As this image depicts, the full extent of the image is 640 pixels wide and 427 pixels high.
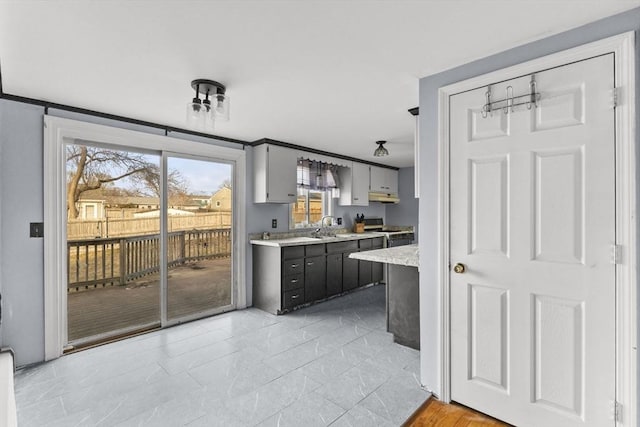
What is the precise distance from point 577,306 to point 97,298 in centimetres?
501

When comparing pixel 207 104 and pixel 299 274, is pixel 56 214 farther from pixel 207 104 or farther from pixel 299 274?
pixel 299 274

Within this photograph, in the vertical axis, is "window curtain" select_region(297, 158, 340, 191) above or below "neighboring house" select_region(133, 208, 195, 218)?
above

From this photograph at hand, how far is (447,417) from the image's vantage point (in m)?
1.93

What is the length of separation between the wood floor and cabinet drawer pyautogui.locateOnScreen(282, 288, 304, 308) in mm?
2143

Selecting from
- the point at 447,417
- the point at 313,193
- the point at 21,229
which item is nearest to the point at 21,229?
the point at 21,229

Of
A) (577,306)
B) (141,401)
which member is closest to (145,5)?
(141,401)

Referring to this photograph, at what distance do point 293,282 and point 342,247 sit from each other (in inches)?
40.9

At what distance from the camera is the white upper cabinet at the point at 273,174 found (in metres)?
4.04

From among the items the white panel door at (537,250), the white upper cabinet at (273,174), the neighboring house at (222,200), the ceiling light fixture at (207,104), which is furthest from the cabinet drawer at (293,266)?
the white panel door at (537,250)

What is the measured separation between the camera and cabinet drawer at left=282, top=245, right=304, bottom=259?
3902 millimetres

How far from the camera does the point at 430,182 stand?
2143 mm

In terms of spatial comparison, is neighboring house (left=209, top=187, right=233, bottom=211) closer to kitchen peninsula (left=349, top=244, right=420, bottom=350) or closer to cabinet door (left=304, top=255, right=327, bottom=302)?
cabinet door (left=304, top=255, right=327, bottom=302)

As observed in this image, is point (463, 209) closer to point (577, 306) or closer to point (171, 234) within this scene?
point (577, 306)

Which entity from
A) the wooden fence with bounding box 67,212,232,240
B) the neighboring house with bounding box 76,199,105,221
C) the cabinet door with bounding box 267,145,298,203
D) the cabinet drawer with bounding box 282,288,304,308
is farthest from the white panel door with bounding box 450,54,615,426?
the neighboring house with bounding box 76,199,105,221
